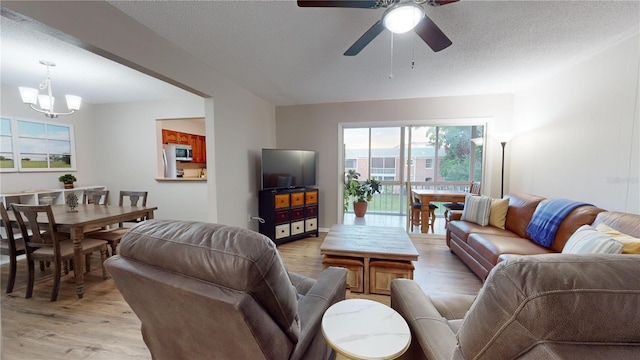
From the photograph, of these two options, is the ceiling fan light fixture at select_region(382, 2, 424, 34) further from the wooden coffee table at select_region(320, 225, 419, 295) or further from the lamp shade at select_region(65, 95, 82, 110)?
the lamp shade at select_region(65, 95, 82, 110)

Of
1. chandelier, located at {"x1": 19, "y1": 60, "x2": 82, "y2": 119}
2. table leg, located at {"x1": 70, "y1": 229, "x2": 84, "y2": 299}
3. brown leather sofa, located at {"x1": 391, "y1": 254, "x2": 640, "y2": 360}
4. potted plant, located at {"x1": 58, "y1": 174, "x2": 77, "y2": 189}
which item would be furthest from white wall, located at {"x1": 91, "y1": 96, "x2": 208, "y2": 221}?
brown leather sofa, located at {"x1": 391, "y1": 254, "x2": 640, "y2": 360}

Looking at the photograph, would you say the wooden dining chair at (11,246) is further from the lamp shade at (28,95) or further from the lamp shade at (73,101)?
the lamp shade at (73,101)

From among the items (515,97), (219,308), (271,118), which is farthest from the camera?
(271,118)

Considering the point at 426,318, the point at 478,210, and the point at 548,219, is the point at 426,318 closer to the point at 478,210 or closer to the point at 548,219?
the point at 548,219

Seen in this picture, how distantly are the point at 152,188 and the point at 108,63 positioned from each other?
7.67 feet

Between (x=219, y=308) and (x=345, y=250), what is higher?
(x=219, y=308)

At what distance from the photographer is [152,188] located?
14.3 feet

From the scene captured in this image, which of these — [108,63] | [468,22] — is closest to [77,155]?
[108,63]

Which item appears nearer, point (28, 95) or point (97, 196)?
point (28, 95)

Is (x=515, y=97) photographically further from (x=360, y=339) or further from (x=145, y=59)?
(x=145, y=59)

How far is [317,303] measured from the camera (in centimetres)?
119

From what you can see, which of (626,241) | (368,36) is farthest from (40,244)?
(626,241)

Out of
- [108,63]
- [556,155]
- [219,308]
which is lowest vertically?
[219,308]

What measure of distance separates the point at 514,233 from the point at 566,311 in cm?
295
